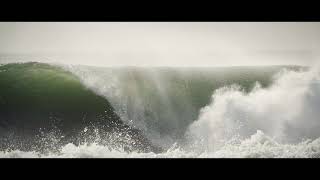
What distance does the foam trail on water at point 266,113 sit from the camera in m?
3.53

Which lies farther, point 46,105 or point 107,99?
point 107,99

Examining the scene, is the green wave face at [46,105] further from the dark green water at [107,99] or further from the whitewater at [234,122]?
the whitewater at [234,122]

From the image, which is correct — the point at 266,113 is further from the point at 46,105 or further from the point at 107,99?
the point at 46,105

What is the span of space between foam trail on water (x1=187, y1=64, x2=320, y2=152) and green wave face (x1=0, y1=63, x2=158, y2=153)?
0.65 meters

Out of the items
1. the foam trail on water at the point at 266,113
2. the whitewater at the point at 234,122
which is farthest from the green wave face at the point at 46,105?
the foam trail on water at the point at 266,113

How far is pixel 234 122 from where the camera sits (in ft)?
11.7

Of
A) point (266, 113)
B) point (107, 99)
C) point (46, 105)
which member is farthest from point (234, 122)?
point (46, 105)

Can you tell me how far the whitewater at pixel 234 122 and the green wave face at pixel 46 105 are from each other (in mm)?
109

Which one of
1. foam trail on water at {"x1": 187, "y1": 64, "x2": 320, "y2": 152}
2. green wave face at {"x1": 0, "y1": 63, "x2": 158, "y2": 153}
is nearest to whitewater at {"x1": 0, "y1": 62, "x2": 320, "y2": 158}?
foam trail on water at {"x1": 187, "y1": 64, "x2": 320, "y2": 152}

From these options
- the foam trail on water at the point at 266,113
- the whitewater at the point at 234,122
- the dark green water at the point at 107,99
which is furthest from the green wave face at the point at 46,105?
the foam trail on water at the point at 266,113

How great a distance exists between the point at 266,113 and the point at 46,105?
6.35 feet

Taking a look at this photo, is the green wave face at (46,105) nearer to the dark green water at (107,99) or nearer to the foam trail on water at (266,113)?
the dark green water at (107,99)
